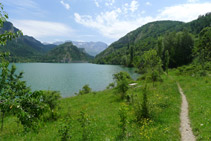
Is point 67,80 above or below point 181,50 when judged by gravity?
below

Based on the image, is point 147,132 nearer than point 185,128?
Yes

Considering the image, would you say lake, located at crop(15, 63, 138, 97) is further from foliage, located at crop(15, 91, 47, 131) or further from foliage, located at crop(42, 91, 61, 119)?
foliage, located at crop(15, 91, 47, 131)

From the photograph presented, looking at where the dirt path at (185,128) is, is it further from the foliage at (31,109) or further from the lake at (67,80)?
the lake at (67,80)

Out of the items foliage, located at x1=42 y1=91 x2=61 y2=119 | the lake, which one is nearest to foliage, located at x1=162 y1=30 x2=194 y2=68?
the lake

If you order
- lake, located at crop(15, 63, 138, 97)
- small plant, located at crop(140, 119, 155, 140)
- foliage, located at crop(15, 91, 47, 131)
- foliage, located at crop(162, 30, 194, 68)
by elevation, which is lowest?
lake, located at crop(15, 63, 138, 97)

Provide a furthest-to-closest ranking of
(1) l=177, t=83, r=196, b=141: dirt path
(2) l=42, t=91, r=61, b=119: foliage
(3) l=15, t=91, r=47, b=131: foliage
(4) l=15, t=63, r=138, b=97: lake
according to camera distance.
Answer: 1. (4) l=15, t=63, r=138, b=97: lake
2. (2) l=42, t=91, r=61, b=119: foliage
3. (1) l=177, t=83, r=196, b=141: dirt path
4. (3) l=15, t=91, r=47, b=131: foliage

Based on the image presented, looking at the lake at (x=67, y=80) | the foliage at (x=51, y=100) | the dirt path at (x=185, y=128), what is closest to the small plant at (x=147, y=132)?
the dirt path at (x=185, y=128)

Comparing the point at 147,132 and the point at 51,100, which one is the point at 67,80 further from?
the point at 147,132

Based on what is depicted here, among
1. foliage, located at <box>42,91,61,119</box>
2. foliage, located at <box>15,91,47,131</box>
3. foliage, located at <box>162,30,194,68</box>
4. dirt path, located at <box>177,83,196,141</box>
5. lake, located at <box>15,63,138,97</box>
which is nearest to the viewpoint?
foliage, located at <box>15,91,47,131</box>

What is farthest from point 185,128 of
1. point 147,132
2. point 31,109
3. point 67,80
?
point 67,80

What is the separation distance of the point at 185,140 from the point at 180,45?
8096cm

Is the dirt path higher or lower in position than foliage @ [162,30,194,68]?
lower

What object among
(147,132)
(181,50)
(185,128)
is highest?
(181,50)

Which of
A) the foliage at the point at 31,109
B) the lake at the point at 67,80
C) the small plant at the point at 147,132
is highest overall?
the foliage at the point at 31,109
